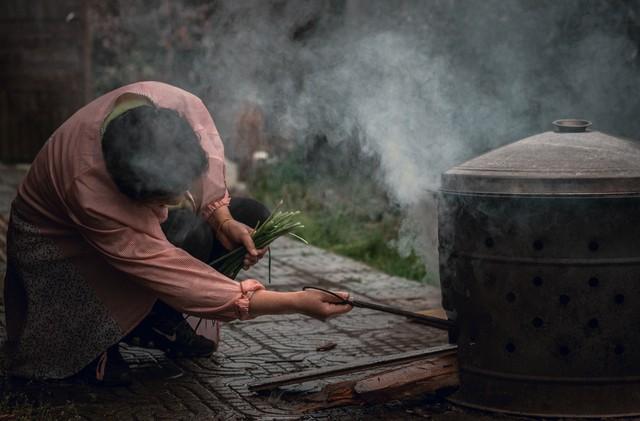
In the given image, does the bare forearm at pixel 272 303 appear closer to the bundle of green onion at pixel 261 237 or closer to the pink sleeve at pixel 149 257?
the pink sleeve at pixel 149 257

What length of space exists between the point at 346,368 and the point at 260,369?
32.2 inches

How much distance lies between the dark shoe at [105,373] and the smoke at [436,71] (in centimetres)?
220

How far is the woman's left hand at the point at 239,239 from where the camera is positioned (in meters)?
4.26

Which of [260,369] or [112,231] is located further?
[260,369]

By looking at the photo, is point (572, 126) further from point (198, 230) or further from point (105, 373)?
point (105, 373)

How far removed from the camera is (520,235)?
11.9 ft

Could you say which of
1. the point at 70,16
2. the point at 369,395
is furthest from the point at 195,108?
the point at 70,16

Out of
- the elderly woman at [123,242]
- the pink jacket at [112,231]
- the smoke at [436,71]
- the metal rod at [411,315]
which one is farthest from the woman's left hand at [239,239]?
the smoke at [436,71]

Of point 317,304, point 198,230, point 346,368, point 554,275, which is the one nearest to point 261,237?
point 198,230

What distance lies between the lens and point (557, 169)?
3607 millimetres

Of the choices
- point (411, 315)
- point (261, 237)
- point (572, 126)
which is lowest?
point (411, 315)

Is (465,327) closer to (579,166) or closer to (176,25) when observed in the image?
(579,166)

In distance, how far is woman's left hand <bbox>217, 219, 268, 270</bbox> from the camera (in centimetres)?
426

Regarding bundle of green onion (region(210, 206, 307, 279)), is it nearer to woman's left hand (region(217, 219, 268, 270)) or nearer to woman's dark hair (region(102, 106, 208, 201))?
woman's left hand (region(217, 219, 268, 270))
